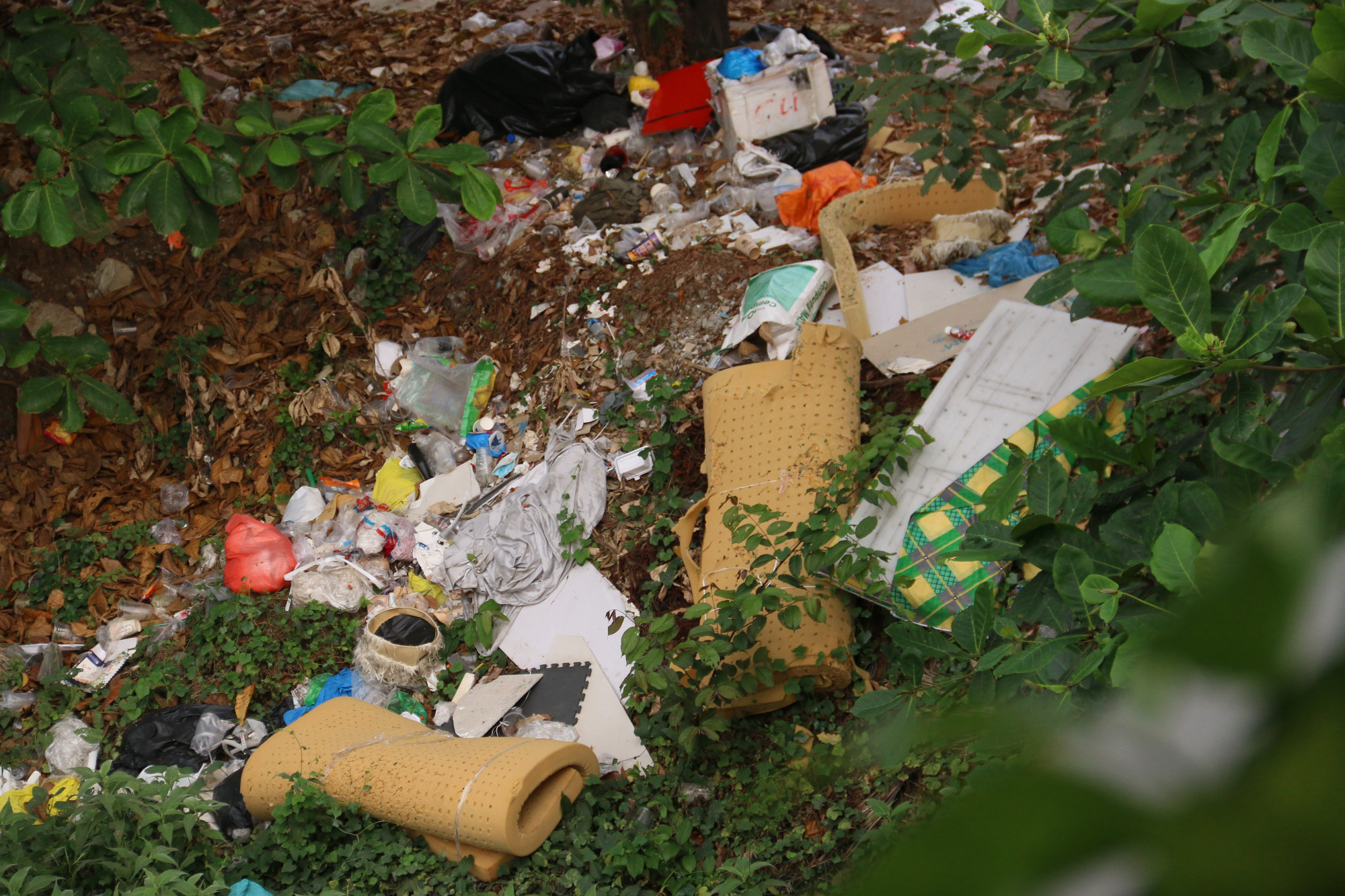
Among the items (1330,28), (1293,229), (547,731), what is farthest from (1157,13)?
(547,731)

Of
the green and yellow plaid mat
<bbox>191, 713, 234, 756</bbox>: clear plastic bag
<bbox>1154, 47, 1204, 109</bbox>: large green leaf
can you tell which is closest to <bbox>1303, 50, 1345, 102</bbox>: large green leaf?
<bbox>1154, 47, 1204, 109</bbox>: large green leaf

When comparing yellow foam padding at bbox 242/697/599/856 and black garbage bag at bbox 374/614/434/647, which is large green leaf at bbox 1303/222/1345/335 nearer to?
yellow foam padding at bbox 242/697/599/856

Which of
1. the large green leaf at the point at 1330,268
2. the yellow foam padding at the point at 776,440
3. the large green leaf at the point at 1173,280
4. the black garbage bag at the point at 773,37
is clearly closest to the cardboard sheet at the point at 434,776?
the yellow foam padding at the point at 776,440

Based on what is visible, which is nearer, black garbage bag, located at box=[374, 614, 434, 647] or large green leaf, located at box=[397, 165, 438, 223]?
large green leaf, located at box=[397, 165, 438, 223]

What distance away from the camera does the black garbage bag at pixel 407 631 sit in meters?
Answer: 3.51

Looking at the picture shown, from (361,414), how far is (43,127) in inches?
73.5

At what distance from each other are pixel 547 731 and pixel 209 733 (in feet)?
4.31

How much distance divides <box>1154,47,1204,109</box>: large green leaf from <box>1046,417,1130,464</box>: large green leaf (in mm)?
990

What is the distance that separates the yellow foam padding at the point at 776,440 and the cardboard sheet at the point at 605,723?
48 cm

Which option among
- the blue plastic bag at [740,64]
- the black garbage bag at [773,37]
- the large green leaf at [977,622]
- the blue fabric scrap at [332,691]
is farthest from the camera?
the black garbage bag at [773,37]

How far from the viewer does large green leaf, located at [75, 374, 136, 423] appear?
3691 millimetres

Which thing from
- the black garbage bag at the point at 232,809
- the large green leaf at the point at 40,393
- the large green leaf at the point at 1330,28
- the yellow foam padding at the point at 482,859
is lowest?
the black garbage bag at the point at 232,809

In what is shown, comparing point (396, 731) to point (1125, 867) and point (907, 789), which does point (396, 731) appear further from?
point (1125, 867)

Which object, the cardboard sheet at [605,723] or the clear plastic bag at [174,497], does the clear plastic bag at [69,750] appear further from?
the cardboard sheet at [605,723]
